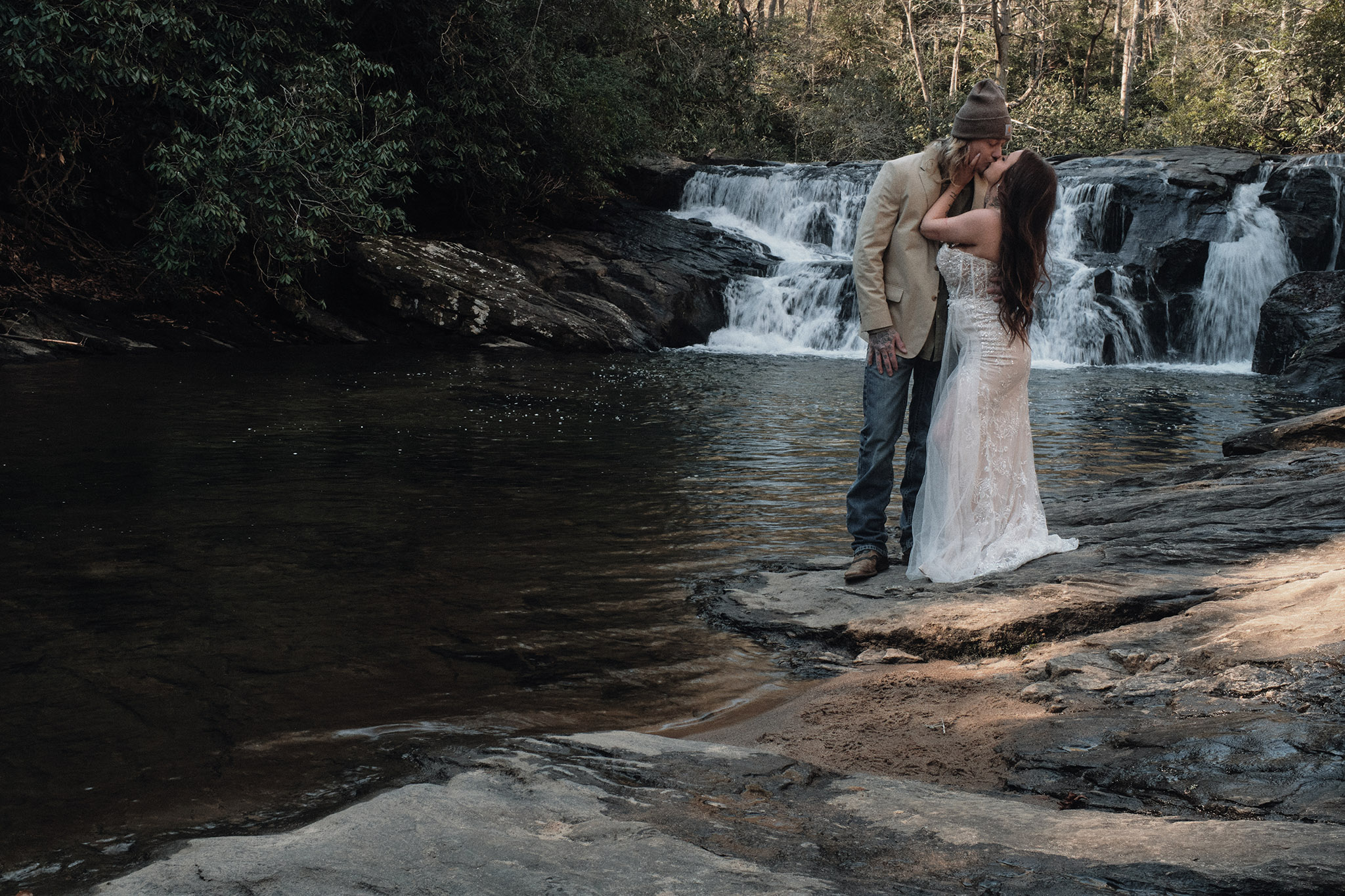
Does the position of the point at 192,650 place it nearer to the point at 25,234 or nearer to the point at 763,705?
the point at 763,705

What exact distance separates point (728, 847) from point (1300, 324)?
57.7ft

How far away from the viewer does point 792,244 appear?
24312 mm

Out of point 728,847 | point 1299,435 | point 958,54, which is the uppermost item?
point 958,54

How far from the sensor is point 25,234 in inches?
667

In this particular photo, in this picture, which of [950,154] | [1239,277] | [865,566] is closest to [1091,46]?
[1239,277]

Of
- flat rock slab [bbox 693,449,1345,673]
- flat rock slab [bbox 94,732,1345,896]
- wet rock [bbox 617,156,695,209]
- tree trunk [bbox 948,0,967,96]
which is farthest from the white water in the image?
flat rock slab [bbox 94,732,1345,896]

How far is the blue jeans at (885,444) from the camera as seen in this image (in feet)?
15.2

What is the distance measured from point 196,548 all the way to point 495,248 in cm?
1722

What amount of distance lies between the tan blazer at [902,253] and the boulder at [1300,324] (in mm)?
12440

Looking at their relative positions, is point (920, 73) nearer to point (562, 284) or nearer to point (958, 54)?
point (958, 54)

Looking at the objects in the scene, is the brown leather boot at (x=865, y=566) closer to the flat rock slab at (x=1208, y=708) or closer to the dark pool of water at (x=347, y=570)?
the dark pool of water at (x=347, y=570)

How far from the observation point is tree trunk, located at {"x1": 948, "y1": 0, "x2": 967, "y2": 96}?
3372cm

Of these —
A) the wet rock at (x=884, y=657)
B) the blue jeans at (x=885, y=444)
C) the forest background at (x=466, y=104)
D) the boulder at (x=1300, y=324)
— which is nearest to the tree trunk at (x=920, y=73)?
the forest background at (x=466, y=104)

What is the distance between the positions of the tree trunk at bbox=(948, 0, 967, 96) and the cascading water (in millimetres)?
11497
